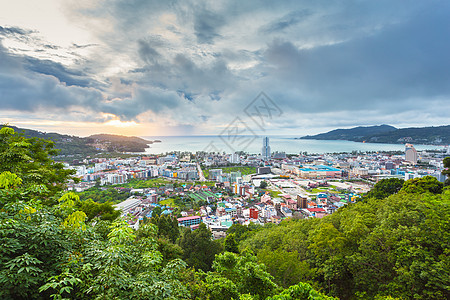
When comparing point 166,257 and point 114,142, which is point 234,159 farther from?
point 166,257

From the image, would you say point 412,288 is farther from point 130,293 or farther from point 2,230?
point 2,230

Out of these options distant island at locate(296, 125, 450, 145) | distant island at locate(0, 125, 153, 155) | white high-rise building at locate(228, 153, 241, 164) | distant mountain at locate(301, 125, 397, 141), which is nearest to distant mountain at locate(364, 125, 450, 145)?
distant island at locate(296, 125, 450, 145)

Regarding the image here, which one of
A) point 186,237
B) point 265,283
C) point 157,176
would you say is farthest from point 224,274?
point 157,176

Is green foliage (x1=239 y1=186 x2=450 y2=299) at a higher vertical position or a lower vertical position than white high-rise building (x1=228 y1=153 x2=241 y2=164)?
higher

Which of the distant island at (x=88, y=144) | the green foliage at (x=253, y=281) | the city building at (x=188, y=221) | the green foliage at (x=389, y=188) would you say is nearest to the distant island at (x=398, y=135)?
the green foliage at (x=389, y=188)

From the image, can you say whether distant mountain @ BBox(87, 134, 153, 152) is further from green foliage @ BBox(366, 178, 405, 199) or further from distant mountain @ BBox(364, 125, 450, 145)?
distant mountain @ BBox(364, 125, 450, 145)

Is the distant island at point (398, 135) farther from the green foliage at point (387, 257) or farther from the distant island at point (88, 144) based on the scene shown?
the distant island at point (88, 144)

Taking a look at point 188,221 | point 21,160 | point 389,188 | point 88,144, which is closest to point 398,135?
point 389,188
